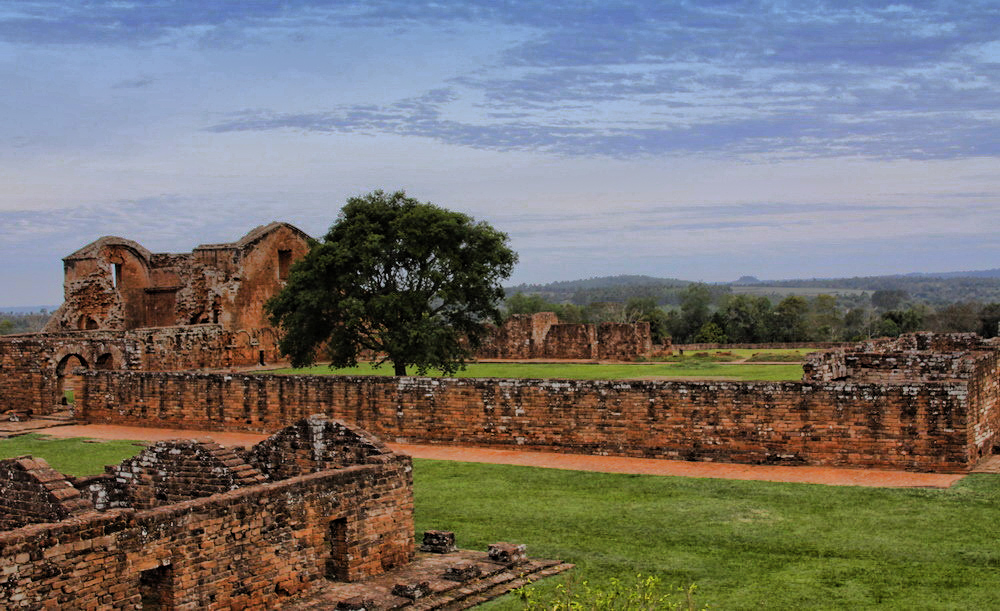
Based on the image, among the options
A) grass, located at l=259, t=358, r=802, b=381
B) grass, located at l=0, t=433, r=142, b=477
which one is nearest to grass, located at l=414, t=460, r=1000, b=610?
grass, located at l=0, t=433, r=142, b=477

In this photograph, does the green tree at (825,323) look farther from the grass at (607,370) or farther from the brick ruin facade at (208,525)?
the brick ruin facade at (208,525)

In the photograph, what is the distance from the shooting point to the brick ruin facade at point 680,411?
15062 mm

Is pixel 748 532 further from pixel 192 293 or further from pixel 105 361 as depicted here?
pixel 192 293

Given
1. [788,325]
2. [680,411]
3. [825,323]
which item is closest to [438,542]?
[680,411]

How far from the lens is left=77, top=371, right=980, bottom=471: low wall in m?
15.0

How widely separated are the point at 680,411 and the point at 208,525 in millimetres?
9646

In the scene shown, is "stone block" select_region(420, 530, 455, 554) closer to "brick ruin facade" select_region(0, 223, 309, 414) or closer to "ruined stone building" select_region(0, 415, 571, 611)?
"ruined stone building" select_region(0, 415, 571, 611)

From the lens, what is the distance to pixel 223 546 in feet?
28.0

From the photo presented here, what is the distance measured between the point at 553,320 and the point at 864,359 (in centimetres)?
2802

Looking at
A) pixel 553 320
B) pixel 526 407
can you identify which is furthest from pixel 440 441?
pixel 553 320

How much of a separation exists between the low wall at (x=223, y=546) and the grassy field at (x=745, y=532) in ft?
4.78

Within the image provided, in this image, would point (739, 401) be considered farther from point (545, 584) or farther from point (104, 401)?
point (104, 401)

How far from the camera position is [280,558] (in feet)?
29.6

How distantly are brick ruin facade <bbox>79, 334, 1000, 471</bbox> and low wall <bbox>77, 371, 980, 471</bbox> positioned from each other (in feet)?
0.05
